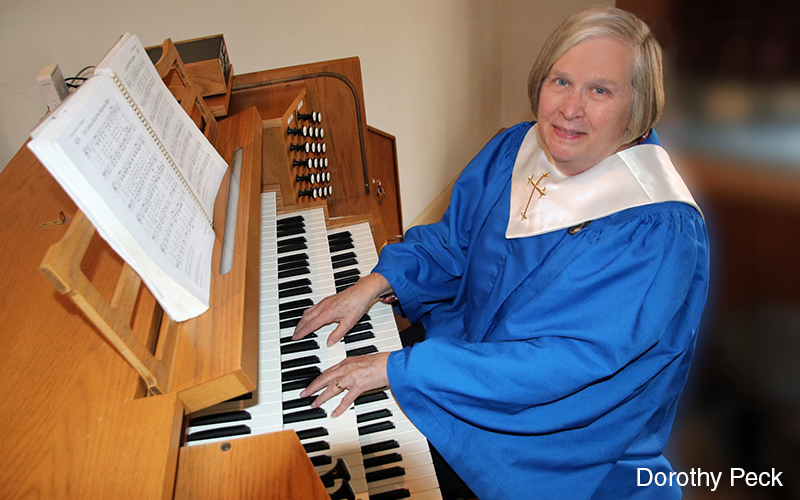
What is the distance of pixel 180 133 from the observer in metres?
1.59

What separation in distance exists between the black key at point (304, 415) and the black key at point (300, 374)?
0.39 feet

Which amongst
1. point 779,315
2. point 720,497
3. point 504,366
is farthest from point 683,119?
point 504,366

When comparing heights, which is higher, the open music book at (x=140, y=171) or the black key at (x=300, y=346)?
the open music book at (x=140, y=171)

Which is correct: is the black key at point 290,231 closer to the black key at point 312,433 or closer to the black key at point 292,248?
the black key at point 292,248

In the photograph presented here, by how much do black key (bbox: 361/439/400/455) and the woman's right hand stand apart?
1.18 feet

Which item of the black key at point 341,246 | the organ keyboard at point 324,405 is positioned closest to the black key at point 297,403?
the organ keyboard at point 324,405

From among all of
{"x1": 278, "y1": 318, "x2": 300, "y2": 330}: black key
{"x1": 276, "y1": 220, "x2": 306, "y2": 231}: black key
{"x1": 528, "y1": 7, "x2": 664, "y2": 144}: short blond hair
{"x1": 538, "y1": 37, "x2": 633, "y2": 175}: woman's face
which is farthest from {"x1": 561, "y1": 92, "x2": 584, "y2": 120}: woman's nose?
{"x1": 276, "y1": 220, "x2": 306, "y2": 231}: black key

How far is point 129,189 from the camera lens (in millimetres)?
1141

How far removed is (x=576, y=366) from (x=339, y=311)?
29.7 inches

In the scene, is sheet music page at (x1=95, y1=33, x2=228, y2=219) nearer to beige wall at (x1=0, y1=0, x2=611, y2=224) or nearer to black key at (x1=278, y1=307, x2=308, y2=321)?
black key at (x1=278, y1=307, x2=308, y2=321)

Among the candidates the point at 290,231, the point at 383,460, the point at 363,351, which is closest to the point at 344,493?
the point at 383,460

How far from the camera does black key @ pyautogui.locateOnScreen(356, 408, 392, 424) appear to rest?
5.23 feet

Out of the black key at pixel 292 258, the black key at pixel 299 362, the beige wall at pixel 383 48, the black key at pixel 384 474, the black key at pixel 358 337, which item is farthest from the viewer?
the beige wall at pixel 383 48

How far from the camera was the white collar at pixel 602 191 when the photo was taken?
1.52m
